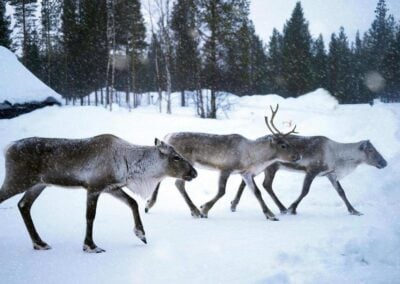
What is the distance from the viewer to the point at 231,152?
6570 mm

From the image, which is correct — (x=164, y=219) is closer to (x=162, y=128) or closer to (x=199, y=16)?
(x=162, y=128)

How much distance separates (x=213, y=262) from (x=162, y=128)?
9130 millimetres

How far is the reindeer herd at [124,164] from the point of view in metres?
4.17

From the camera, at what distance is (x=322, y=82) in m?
37.6

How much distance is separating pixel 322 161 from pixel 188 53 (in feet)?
47.7

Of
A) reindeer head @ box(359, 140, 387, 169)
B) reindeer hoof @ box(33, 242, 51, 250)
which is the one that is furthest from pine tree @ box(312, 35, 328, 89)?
reindeer hoof @ box(33, 242, 51, 250)

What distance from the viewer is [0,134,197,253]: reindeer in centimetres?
415

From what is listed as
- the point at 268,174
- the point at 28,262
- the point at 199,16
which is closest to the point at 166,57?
the point at 199,16

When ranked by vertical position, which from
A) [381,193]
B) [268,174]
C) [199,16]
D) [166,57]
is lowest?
[381,193]

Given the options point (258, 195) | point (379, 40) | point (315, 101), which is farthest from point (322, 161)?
point (379, 40)

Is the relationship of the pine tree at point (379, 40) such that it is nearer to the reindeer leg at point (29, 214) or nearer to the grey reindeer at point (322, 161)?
the grey reindeer at point (322, 161)

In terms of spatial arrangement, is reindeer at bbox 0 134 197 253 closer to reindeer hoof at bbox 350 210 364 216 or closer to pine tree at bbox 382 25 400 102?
reindeer hoof at bbox 350 210 364 216

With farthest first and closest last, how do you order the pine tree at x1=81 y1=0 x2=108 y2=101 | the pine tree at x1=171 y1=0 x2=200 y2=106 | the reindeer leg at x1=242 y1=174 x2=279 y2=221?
1. the pine tree at x1=81 y1=0 x2=108 y2=101
2. the pine tree at x1=171 y1=0 x2=200 y2=106
3. the reindeer leg at x1=242 y1=174 x2=279 y2=221

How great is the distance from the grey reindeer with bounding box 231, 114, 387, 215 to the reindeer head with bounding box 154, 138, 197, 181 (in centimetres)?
187
